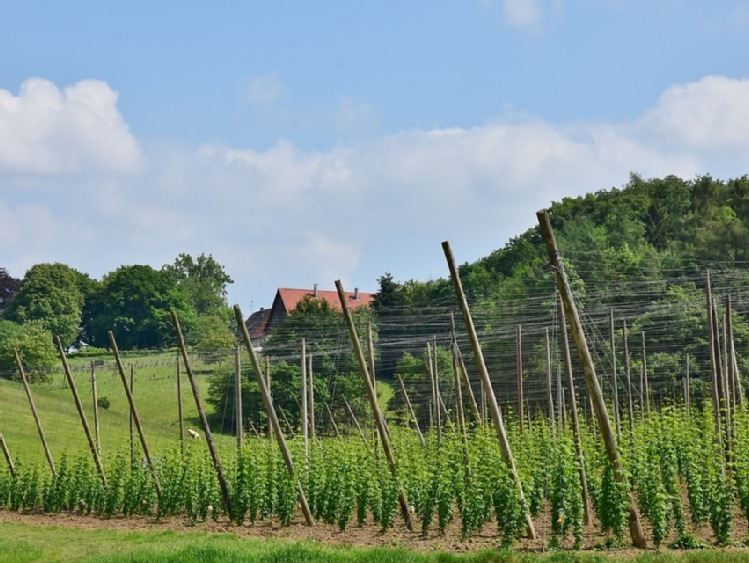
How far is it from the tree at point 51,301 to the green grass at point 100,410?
26.6 meters

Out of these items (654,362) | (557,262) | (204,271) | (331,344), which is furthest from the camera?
(204,271)

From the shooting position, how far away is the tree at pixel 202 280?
126 m

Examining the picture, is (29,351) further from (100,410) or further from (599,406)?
(599,406)

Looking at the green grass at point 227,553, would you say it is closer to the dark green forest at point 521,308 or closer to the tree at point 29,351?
the dark green forest at point 521,308

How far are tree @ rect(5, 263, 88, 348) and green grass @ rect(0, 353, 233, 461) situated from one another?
26.6 metres

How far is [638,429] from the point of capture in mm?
17953

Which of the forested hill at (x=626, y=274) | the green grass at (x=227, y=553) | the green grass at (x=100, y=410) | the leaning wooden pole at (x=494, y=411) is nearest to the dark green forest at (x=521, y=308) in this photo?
the forested hill at (x=626, y=274)

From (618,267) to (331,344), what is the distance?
16.2 meters

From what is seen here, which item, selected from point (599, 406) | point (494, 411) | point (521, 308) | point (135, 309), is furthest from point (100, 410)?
point (135, 309)

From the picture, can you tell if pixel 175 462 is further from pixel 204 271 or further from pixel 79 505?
pixel 204 271

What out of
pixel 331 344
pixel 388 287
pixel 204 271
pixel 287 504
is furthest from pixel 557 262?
pixel 204 271

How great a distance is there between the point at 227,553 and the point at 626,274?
4990 cm

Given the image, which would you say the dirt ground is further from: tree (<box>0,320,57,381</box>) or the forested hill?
tree (<box>0,320,57,381</box>)

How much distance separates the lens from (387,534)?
17.8 m
